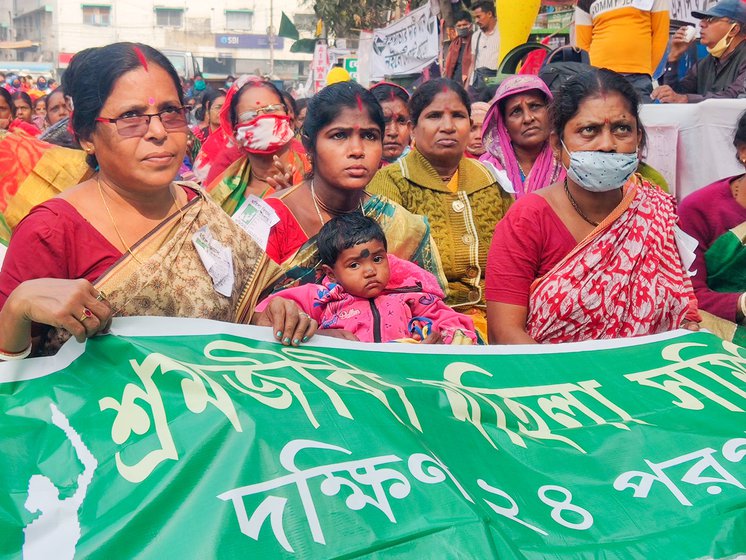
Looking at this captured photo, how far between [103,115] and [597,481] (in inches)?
69.6

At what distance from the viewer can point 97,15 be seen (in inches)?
2872

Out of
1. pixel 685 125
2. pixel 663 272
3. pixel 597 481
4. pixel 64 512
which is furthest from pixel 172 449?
pixel 685 125

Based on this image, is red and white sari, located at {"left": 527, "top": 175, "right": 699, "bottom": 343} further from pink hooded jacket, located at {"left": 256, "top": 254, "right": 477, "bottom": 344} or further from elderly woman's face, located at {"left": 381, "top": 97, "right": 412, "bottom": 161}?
elderly woman's face, located at {"left": 381, "top": 97, "right": 412, "bottom": 161}

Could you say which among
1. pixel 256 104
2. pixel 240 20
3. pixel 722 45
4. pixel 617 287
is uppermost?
pixel 240 20

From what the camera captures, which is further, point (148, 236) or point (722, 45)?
point (722, 45)

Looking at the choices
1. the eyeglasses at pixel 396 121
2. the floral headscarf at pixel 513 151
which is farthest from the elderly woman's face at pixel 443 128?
the eyeglasses at pixel 396 121

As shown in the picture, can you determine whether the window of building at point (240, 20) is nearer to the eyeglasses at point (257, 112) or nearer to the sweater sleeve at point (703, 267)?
the eyeglasses at point (257, 112)

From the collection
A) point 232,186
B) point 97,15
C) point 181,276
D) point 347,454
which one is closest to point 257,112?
point 232,186

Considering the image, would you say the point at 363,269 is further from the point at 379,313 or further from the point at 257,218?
the point at 257,218

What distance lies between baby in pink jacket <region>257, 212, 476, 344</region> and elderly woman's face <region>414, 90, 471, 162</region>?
1.38 metres

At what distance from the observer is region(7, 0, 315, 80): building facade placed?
71250 mm

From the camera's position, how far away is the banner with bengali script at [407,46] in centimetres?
1239

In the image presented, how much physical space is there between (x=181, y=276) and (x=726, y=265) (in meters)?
2.64

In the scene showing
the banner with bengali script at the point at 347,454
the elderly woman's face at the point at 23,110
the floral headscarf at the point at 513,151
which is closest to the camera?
the banner with bengali script at the point at 347,454
